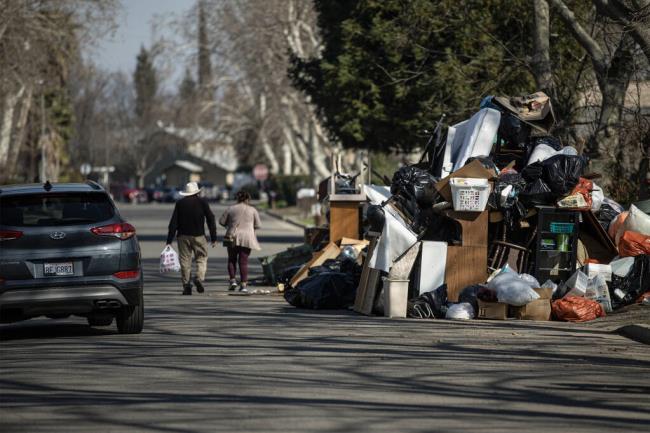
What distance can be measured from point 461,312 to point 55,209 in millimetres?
5380

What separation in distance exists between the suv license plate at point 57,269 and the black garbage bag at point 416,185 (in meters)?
6.12

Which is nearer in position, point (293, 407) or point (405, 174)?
point (293, 407)

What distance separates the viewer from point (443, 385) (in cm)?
1050

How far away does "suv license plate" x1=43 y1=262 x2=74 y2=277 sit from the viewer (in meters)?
14.0

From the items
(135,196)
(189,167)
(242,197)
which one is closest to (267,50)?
(242,197)

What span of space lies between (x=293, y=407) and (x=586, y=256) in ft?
32.3

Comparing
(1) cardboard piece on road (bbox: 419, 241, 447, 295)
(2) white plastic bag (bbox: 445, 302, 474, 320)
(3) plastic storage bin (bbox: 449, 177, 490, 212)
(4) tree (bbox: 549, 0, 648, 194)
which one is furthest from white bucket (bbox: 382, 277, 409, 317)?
(4) tree (bbox: 549, 0, 648, 194)

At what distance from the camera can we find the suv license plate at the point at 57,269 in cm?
1400

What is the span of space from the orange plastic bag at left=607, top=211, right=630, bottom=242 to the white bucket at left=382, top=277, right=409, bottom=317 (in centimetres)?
315

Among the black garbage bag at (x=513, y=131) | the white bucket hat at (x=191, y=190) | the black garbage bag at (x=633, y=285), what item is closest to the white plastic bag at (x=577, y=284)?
the black garbage bag at (x=633, y=285)

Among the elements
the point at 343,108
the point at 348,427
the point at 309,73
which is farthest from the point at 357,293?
the point at 309,73

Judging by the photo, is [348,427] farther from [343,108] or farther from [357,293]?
[343,108]

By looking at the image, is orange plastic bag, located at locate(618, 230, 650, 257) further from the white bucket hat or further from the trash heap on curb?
the white bucket hat

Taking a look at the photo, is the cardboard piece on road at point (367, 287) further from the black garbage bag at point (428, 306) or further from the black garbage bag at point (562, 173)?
the black garbage bag at point (562, 173)
